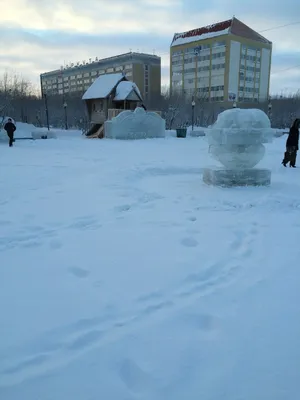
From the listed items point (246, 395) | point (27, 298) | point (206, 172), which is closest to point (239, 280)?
point (246, 395)

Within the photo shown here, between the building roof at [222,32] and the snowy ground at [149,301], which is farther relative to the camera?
the building roof at [222,32]

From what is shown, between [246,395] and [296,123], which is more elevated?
[296,123]

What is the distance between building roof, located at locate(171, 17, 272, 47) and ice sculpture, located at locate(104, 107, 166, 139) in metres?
44.1

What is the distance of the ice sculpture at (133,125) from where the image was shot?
23.5m

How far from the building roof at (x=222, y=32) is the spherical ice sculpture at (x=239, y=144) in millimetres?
60348

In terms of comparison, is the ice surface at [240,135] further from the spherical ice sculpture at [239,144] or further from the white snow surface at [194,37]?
the white snow surface at [194,37]

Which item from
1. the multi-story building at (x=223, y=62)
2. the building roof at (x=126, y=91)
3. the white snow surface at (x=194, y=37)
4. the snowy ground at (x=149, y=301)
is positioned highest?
the white snow surface at (x=194, y=37)

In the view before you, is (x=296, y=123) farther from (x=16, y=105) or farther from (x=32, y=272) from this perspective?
(x=16, y=105)

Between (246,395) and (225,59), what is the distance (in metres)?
65.8

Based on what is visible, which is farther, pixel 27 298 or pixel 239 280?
pixel 239 280

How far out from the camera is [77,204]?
5480 mm

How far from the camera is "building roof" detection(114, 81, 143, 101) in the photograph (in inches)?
1097

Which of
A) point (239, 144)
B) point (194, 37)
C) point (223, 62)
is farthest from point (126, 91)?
point (194, 37)

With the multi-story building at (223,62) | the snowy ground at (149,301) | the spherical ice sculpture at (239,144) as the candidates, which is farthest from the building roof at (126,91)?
the multi-story building at (223,62)
